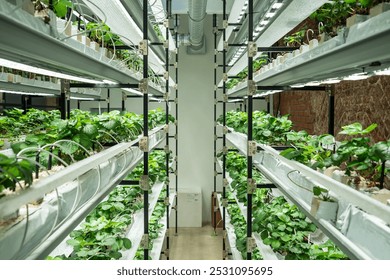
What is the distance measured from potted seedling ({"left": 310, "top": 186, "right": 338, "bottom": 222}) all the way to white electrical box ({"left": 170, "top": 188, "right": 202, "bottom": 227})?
6017 millimetres

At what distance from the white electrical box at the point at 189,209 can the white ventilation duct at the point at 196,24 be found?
2.78 metres

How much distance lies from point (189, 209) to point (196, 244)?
1051mm

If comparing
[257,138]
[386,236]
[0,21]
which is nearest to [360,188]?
[386,236]

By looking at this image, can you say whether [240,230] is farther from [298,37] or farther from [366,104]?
[298,37]

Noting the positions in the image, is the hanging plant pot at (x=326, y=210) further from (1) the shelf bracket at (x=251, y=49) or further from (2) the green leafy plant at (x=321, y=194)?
(1) the shelf bracket at (x=251, y=49)

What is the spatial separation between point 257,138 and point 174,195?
11.9 ft

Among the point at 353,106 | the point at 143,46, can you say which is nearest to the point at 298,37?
the point at 353,106

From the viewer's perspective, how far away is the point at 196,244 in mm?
6867

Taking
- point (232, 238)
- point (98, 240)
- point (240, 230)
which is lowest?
point (232, 238)

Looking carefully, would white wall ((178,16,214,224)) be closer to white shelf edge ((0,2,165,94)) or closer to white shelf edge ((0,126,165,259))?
white shelf edge ((0,126,165,259))

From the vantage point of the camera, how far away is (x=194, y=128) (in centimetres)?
820

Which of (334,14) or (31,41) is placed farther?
(334,14)

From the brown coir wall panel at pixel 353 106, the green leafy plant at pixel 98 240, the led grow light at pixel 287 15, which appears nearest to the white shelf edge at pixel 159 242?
the green leafy plant at pixel 98 240
